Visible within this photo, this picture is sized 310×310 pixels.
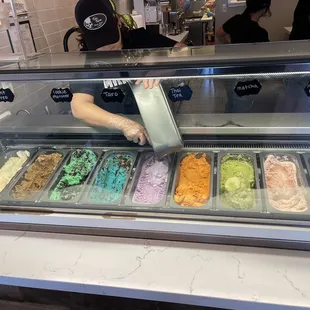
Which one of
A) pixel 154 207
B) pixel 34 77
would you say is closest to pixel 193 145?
pixel 154 207

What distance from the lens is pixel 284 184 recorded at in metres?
1.23

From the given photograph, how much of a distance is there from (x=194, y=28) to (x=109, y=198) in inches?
286

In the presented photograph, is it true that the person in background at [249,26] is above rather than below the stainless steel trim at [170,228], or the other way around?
above

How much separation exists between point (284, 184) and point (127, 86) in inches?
29.9

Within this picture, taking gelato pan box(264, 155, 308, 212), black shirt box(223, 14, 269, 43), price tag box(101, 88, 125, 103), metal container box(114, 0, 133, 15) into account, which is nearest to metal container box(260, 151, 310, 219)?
gelato pan box(264, 155, 308, 212)

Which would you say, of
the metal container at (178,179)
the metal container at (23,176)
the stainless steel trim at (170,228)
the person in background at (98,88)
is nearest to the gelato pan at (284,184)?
the stainless steel trim at (170,228)

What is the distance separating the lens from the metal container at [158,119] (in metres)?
1.27

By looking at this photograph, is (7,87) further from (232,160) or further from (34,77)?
(232,160)

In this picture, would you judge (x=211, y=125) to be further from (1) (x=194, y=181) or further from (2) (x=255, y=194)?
(2) (x=255, y=194)

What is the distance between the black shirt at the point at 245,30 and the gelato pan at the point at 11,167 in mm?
2493

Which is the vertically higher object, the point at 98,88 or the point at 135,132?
the point at 98,88

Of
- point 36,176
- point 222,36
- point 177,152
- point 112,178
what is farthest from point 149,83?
point 222,36

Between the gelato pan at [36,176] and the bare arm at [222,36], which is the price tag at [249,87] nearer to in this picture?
the gelato pan at [36,176]

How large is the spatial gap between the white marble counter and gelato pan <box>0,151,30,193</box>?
0.34 metres
